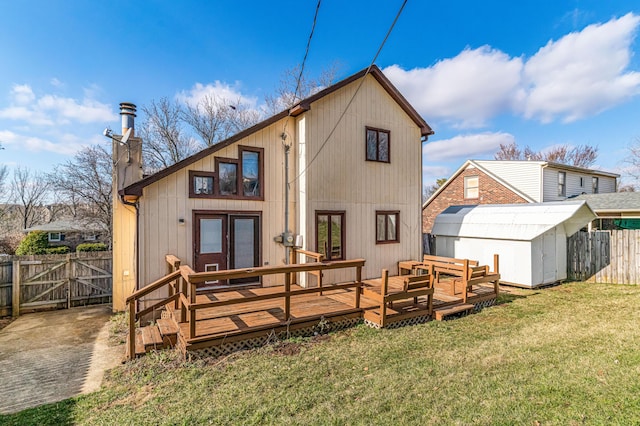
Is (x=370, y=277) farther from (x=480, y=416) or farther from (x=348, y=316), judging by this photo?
(x=480, y=416)

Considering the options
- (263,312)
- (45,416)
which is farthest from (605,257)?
(45,416)

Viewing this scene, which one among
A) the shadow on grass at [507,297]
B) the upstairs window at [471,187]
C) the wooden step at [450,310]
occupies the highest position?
the upstairs window at [471,187]

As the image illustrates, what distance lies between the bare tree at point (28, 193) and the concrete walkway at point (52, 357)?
3505 cm

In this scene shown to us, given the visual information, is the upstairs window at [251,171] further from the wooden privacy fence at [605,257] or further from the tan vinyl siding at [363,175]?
the wooden privacy fence at [605,257]

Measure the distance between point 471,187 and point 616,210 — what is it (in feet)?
23.3

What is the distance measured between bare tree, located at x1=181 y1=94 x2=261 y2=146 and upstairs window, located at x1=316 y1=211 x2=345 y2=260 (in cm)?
1431

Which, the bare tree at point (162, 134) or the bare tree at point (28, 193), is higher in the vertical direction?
the bare tree at point (162, 134)

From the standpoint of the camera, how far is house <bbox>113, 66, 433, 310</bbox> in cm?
727

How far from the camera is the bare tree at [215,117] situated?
20594 mm

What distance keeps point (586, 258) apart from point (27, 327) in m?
17.2

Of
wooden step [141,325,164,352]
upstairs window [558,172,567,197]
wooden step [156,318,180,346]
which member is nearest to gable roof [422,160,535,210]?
upstairs window [558,172,567,197]

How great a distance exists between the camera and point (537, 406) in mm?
3475

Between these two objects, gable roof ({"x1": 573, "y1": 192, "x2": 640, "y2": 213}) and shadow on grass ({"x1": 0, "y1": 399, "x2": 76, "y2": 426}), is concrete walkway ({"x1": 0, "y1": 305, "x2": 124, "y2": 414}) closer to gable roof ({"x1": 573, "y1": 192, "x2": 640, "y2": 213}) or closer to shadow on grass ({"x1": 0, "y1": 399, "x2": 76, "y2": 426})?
shadow on grass ({"x1": 0, "y1": 399, "x2": 76, "y2": 426})

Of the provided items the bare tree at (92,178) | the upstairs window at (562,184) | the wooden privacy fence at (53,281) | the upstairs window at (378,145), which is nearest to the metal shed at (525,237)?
the upstairs window at (378,145)
